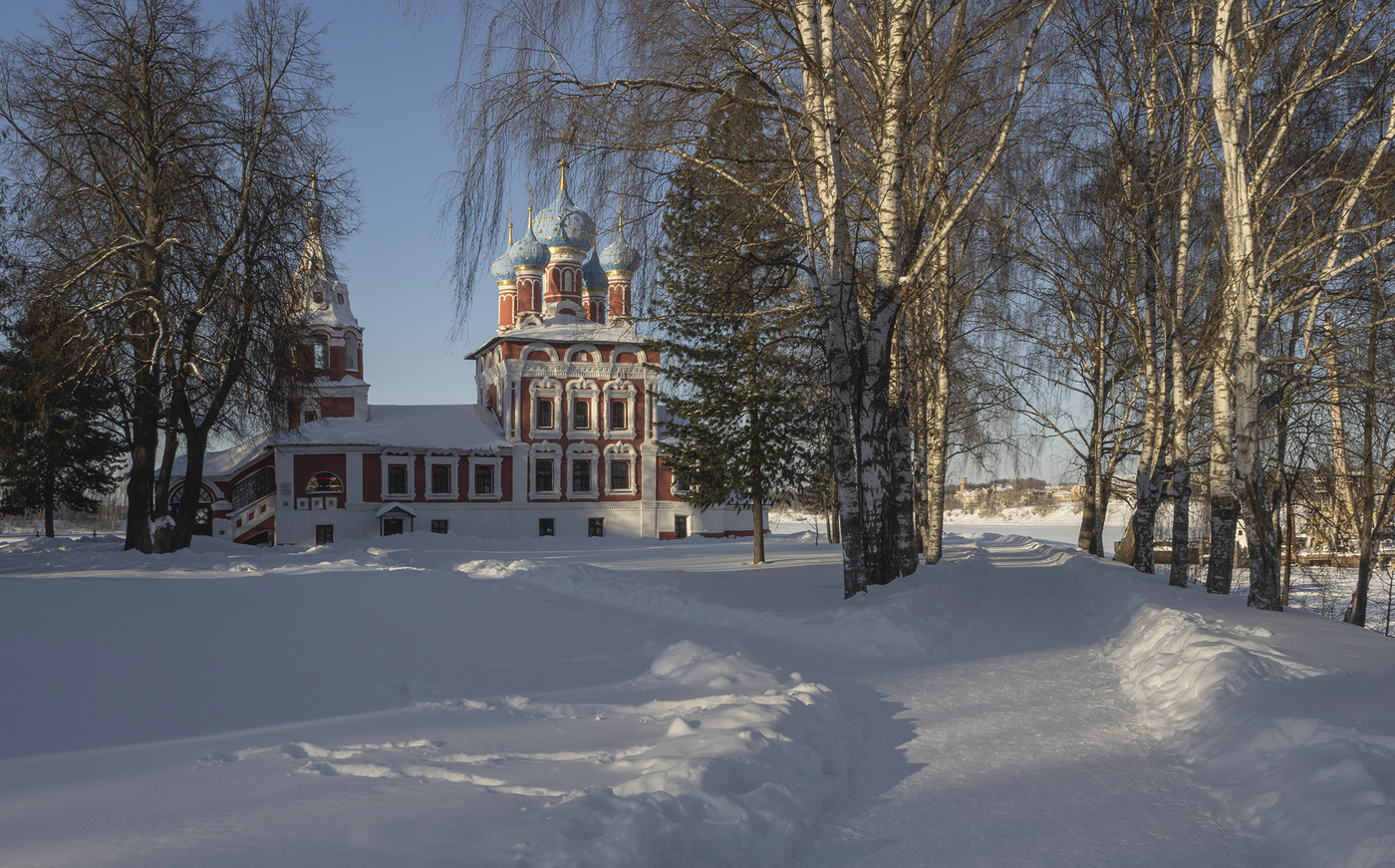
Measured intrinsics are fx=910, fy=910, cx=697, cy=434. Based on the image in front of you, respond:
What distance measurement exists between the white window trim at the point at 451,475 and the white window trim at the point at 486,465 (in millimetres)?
499

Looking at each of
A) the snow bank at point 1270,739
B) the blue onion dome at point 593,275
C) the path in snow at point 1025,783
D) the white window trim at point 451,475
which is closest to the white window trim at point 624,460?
the white window trim at point 451,475

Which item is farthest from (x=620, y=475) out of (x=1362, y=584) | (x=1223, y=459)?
(x=1223, y=459)

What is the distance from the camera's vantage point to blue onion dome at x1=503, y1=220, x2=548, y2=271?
4216 centimetres

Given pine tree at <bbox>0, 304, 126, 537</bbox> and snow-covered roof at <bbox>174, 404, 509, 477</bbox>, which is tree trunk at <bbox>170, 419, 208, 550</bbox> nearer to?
pine tree at <bbox>0, 304, 126, 537</bbox>

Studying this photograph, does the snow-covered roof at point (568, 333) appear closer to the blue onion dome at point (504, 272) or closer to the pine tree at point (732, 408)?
the blue onion dome at point (504, 272)

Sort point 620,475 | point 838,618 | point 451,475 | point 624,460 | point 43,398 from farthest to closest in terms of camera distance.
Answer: point 624,460 < point 620,475 < point 451,475 < point 43,398 < point 838,618

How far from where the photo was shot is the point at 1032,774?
204 inches

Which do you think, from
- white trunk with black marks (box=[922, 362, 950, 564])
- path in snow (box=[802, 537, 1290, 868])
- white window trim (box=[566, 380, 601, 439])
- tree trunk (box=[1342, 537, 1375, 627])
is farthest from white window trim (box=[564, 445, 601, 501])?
path in snow (box=[802, 537, 1290, 868])

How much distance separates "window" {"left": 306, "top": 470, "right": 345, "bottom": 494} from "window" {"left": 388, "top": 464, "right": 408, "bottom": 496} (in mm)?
1975

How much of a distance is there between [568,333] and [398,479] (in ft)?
31.7

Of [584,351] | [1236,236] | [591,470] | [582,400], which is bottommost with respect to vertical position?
[591,470]

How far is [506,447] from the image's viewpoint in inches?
1564

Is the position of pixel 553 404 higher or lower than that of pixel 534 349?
lower

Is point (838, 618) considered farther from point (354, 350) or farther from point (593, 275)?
point (593, 275)
